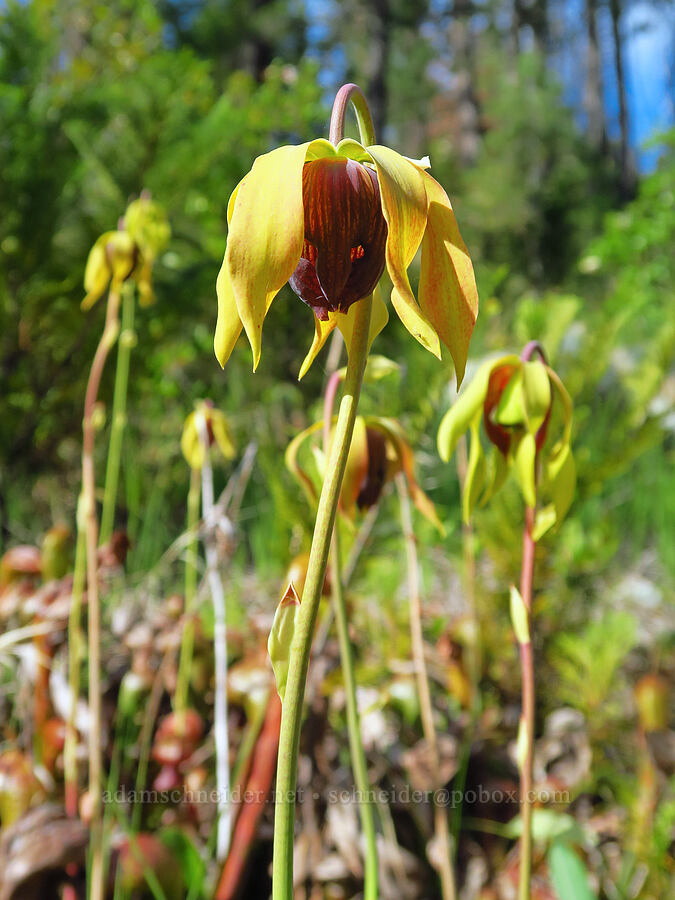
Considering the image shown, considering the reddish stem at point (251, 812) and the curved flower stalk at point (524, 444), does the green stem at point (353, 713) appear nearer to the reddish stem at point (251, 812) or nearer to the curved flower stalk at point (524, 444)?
the curved flower stalk at point (524, 444)

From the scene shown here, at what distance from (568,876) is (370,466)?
468 millimetres

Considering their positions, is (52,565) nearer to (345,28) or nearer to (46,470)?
(46,470)

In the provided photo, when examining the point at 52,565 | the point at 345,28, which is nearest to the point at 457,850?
the point at 52,565

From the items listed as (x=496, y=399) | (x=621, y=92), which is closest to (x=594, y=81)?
(x=621, y=92)

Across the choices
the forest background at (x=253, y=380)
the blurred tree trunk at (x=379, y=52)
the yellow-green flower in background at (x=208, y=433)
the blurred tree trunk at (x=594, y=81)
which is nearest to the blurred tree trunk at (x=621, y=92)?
the blurred tree trunk at (x=594, y=81)

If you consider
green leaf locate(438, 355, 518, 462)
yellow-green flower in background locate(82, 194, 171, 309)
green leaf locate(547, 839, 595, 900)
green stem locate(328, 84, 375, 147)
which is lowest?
green leaf locate(547, 839, 595, 900)

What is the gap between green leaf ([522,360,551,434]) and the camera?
56cm

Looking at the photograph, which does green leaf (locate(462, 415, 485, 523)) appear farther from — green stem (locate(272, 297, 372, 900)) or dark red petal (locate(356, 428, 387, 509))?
green stem (locate(272, 297, 372, 900))

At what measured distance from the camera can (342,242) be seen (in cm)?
33

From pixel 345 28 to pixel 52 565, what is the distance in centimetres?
1149

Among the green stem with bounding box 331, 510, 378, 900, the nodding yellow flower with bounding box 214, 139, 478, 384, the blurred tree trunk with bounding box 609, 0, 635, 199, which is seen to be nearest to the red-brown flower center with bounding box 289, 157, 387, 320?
the nodding yellow flower with bounding box 214, 139, 478, 384

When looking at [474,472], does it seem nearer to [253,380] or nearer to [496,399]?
[496,399]

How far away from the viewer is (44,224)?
1963mm

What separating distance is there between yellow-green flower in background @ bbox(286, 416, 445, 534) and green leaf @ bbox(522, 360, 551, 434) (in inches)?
4.6
